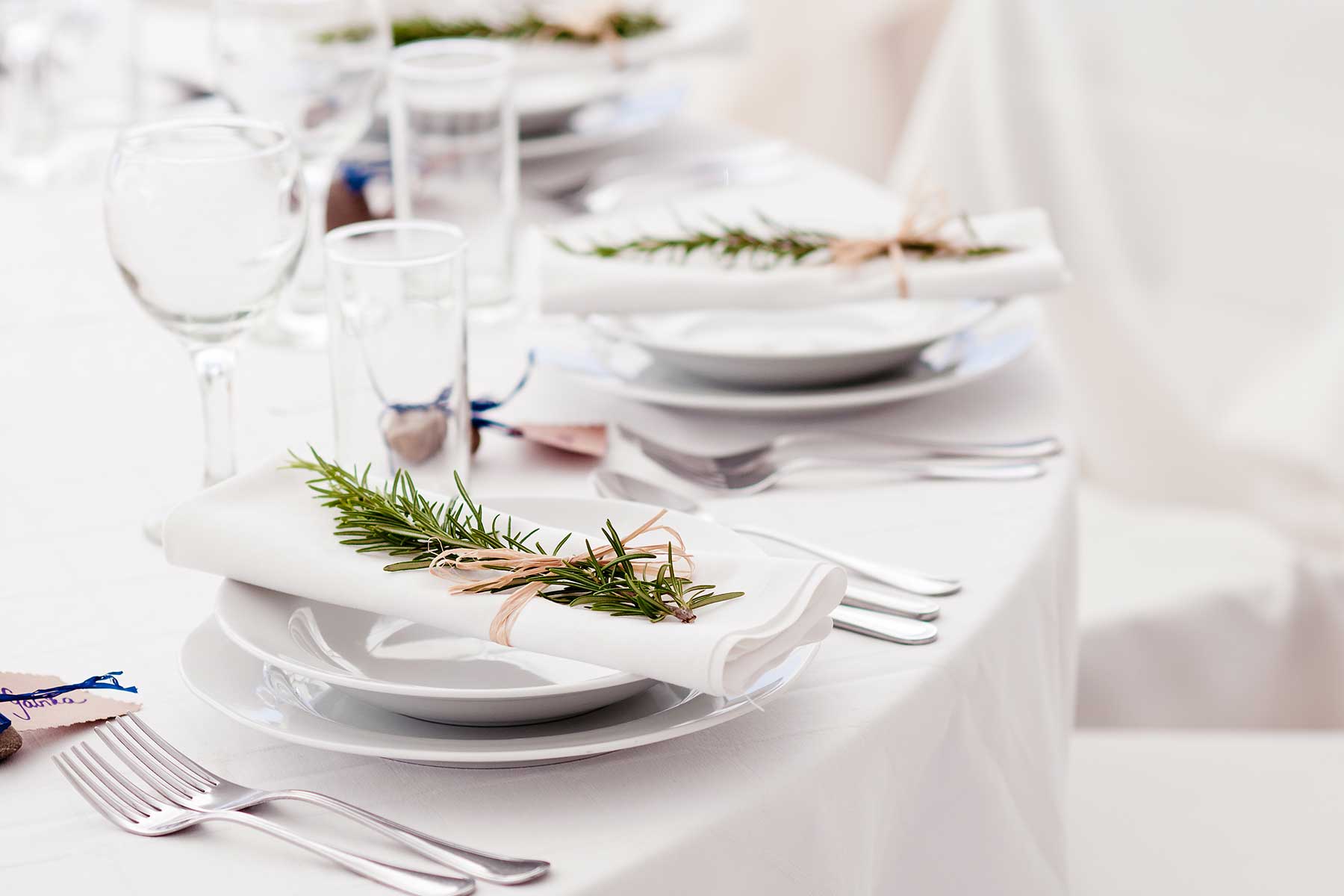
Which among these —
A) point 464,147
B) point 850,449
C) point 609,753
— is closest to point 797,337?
point 850,449

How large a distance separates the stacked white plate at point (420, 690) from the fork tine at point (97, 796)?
0.05m

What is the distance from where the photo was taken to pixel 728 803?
24.1 inches

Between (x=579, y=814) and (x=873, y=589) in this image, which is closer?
(x=579, y=814)

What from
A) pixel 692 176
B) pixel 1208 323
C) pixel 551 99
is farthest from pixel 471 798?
pixel 1208 323

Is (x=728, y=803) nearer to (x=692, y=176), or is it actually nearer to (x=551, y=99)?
(x=692, y=176)

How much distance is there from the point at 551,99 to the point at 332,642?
969 millimetres

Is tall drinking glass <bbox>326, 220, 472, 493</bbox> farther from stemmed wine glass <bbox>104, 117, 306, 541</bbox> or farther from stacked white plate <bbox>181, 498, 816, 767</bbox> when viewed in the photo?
stacked white plate <bbox>181, 498, 816, 767</bbox>

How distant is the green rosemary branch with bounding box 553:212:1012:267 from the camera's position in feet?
3.47

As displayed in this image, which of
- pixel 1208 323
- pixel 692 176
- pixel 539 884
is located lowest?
pixel 1208 323

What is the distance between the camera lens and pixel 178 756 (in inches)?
25.0

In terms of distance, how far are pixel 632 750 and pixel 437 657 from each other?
0.39 feet

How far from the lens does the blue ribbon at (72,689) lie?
66 cm

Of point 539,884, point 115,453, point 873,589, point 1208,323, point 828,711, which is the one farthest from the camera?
point 1208,323

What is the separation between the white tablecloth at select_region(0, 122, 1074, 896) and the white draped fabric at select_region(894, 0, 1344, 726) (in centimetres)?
86
